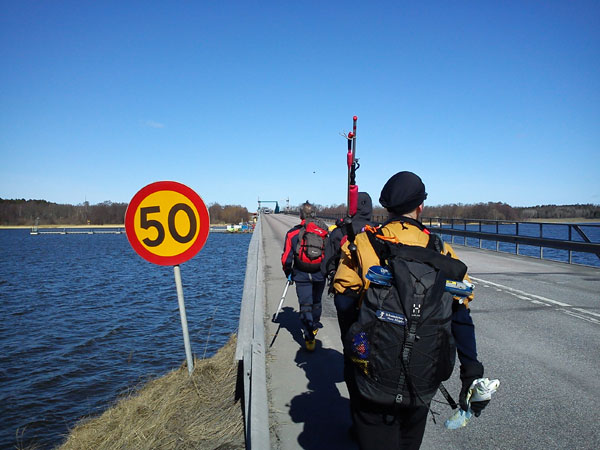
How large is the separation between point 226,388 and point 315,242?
2244mm

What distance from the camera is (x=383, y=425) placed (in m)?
2.56

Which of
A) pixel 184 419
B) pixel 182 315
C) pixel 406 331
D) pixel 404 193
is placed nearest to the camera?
pixel 406 331

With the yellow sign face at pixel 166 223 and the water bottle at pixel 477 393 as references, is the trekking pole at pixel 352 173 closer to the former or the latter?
the yellow sign face at pixel 166 223

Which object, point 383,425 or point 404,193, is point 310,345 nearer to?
point 383,425

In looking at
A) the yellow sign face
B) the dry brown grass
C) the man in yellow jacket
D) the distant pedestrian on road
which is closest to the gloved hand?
the man in yellow jacket

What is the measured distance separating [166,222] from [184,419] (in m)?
2.08

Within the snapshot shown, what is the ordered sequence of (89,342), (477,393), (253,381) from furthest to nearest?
(89,342)
(253,381)
(477,393)

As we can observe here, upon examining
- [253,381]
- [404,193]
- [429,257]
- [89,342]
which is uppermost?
[404,193]

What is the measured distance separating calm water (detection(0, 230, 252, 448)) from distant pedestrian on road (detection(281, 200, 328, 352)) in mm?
1908

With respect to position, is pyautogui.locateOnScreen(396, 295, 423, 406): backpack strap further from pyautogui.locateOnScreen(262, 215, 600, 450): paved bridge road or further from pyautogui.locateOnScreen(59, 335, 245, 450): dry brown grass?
pyautogui.locateOnScreen(59, 335, 245, 450): dry brown grass

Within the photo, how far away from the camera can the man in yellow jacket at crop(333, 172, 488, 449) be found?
256 cm

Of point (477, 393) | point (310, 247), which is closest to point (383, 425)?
point (477, 393)

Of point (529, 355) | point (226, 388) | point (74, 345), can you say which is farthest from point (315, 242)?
point (74, 345)

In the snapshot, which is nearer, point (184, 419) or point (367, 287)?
point (367, 287)
